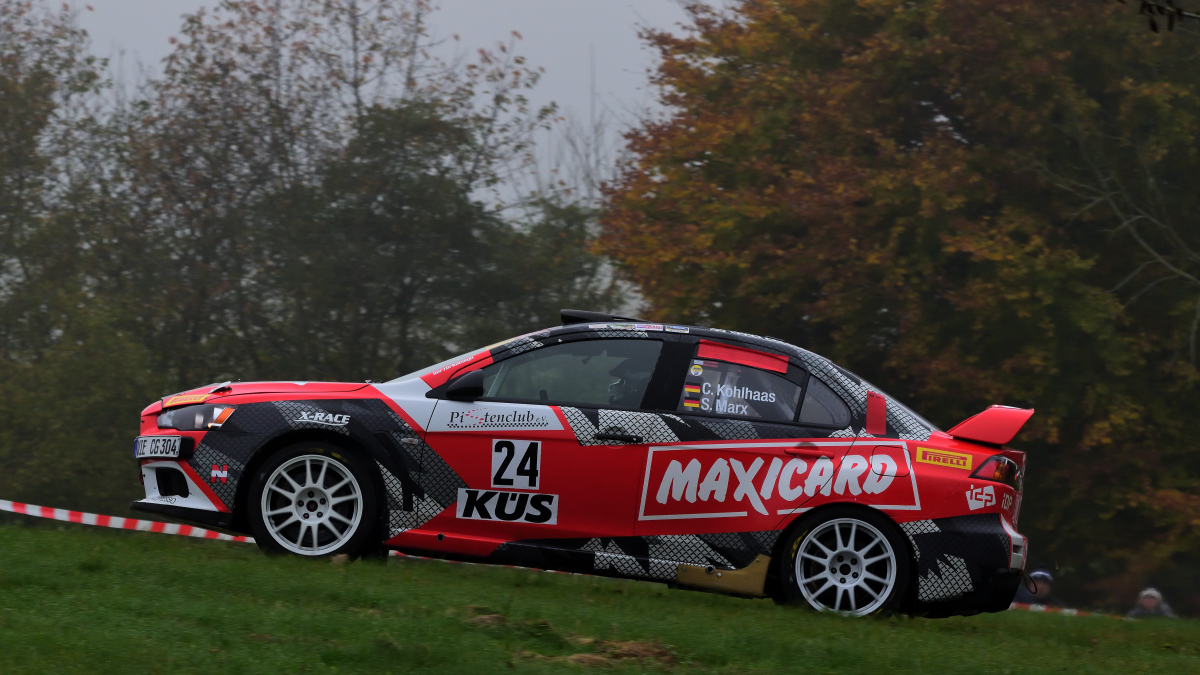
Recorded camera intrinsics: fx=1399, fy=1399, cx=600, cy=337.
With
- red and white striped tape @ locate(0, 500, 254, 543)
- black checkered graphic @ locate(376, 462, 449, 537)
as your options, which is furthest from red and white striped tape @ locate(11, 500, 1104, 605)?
black checkered graphic @ locate(376, 462, 449, 537)

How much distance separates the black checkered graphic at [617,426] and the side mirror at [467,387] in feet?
1.69

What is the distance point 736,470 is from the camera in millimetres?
7949

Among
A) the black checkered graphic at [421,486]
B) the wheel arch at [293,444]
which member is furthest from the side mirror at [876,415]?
the wheel arch at [293,444]

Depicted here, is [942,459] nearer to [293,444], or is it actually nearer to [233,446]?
[293,444]

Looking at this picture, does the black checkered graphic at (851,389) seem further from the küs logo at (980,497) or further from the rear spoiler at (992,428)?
the küs logo at (980,497)

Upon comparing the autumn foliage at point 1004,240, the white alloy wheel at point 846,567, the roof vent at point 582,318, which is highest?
the autumn foliage at point 1004,240

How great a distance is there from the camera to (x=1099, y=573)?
19625mm

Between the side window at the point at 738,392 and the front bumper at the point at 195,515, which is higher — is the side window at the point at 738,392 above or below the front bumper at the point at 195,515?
above

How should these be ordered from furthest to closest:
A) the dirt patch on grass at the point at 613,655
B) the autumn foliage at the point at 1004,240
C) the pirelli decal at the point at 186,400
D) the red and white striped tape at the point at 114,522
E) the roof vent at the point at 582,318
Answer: the autumn foliage at the point at 1004,240, the red and white striped tape at the point at 114,522, the roof vent at the point at 582,318, the pirelli decal at the point at 186,400, the dirt patch on grass at the point at 613,655

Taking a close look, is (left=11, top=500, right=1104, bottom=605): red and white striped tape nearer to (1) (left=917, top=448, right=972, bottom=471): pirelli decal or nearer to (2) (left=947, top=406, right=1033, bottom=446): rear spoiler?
(2) (left=947, top=406, right=1033, bottom=446): rear spoiler

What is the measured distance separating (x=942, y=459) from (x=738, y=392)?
4.02 ft

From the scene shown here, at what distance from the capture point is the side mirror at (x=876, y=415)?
8094mm

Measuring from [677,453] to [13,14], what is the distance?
19.3 meters

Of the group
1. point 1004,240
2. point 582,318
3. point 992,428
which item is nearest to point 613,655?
point 582,318
